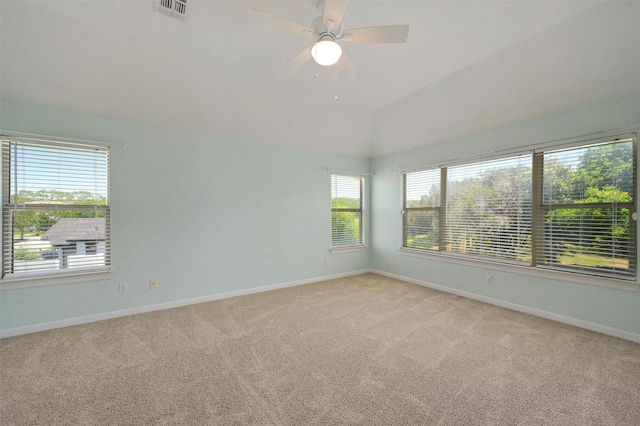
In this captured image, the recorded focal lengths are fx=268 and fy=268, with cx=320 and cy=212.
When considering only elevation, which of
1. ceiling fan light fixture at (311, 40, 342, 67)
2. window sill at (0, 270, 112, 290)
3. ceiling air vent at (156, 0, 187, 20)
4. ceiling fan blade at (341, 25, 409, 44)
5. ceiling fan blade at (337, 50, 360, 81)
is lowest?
window sill at (0, 270, 112, 290)

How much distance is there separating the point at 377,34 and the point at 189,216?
3.22 metres

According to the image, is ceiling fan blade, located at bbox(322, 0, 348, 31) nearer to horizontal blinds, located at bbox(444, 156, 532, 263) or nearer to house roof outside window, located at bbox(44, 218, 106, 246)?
horizontal blinds, located at bbox(444, 156, 532, 263)

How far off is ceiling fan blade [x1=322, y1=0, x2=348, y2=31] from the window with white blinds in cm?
309

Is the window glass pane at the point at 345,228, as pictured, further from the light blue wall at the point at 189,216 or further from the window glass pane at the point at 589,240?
the window glass pane at the point at 589,240

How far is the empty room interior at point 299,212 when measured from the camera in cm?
200

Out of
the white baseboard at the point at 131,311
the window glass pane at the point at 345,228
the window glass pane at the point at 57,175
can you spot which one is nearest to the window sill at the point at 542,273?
the window glass pane at the point at 345,228

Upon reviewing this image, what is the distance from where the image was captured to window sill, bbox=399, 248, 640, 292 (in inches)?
110

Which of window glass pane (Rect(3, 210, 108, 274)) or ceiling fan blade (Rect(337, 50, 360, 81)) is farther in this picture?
window glass pane (Rect(3, 210, 108, 274))

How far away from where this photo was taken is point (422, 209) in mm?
4836

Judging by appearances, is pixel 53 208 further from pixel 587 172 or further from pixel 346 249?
pixel 587 172

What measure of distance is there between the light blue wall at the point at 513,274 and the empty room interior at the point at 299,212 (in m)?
0.03

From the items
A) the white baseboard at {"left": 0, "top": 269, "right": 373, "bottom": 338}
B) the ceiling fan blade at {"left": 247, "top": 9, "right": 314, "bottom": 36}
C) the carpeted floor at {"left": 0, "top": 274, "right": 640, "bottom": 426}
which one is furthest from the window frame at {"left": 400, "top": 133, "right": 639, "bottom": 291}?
the ceiling fan blade at {"left": 247, "top": 9, "right": 314, "bottom": 36}

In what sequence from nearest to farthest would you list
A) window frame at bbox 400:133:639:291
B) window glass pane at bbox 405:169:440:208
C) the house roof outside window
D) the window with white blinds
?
window frame at bbox 400:133:639:291, the window with white blinds, the house roof outside window, window glass pane at bbox 405:169:440:208

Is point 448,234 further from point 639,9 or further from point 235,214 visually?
point 235,214
